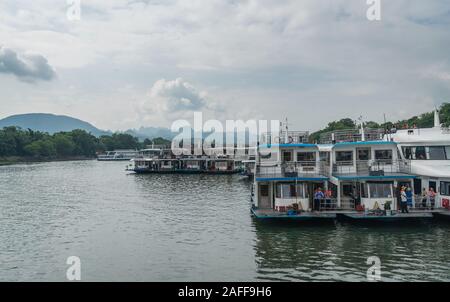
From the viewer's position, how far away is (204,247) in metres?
21.9

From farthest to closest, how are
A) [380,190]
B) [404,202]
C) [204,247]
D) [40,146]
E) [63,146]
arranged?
1. [63,146]
2. [40,146]
3. [380,190]
4. [404,202]
5. [204,247]

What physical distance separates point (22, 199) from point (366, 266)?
3935 cm

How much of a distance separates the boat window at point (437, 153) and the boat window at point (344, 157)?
17.2 ft

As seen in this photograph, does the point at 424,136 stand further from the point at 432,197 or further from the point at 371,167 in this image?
the point at 371,167

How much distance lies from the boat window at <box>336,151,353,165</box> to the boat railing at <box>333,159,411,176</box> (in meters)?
0.09

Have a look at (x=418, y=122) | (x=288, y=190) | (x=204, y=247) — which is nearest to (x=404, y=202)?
(x=288, y=190)

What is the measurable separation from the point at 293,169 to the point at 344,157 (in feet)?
13.6

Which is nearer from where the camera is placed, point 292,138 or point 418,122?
point 292,138

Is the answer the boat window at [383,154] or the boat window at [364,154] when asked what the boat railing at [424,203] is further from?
the boat window at [364,154]

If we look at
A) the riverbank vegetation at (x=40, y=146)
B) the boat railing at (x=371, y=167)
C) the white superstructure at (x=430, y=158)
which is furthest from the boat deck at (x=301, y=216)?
the riverbank vegetation at (x=40, y=146)

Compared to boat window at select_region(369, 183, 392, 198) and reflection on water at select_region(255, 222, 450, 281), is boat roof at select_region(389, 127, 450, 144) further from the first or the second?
reflection on water at select_region(255, 222, 450, 281)

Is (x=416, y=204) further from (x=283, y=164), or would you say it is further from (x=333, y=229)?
(x=283, y=164)

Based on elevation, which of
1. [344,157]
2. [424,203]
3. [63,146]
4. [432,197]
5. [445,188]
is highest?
[63,146]
